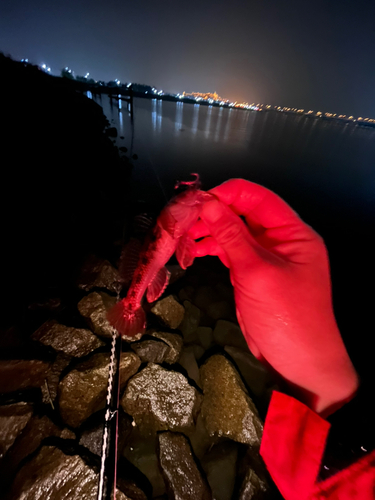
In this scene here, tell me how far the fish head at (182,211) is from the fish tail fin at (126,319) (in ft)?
4.22

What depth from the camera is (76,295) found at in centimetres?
449

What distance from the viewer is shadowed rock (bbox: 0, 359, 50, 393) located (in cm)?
298

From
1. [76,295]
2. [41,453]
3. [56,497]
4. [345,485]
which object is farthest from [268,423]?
[76,295]

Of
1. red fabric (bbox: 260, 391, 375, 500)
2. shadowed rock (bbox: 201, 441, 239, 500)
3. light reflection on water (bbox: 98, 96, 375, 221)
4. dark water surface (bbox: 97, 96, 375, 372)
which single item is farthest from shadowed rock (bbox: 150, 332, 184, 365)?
light reflection on water (bbox: 98, 96, 375, 221)

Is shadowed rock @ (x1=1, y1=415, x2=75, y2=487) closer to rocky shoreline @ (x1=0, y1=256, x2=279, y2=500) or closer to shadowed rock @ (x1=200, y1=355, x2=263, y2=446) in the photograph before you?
rocky shoreline @ (x1=0, y1=256, x2=279, y2=500)

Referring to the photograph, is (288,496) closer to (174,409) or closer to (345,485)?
(345,485)

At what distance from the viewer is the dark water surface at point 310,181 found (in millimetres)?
8211

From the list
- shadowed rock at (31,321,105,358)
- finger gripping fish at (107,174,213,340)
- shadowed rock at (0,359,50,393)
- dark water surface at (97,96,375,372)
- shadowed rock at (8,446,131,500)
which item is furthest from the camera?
dark water surface at (97,96,375,372)

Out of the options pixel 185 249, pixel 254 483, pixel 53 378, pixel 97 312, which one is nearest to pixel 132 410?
pixel 53 378

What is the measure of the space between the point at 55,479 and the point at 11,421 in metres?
0.84

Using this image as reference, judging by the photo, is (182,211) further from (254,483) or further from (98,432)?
(254,483)

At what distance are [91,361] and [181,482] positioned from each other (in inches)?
75.5

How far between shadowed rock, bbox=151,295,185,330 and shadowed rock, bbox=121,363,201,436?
1121mm

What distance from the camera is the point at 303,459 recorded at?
1.65m
